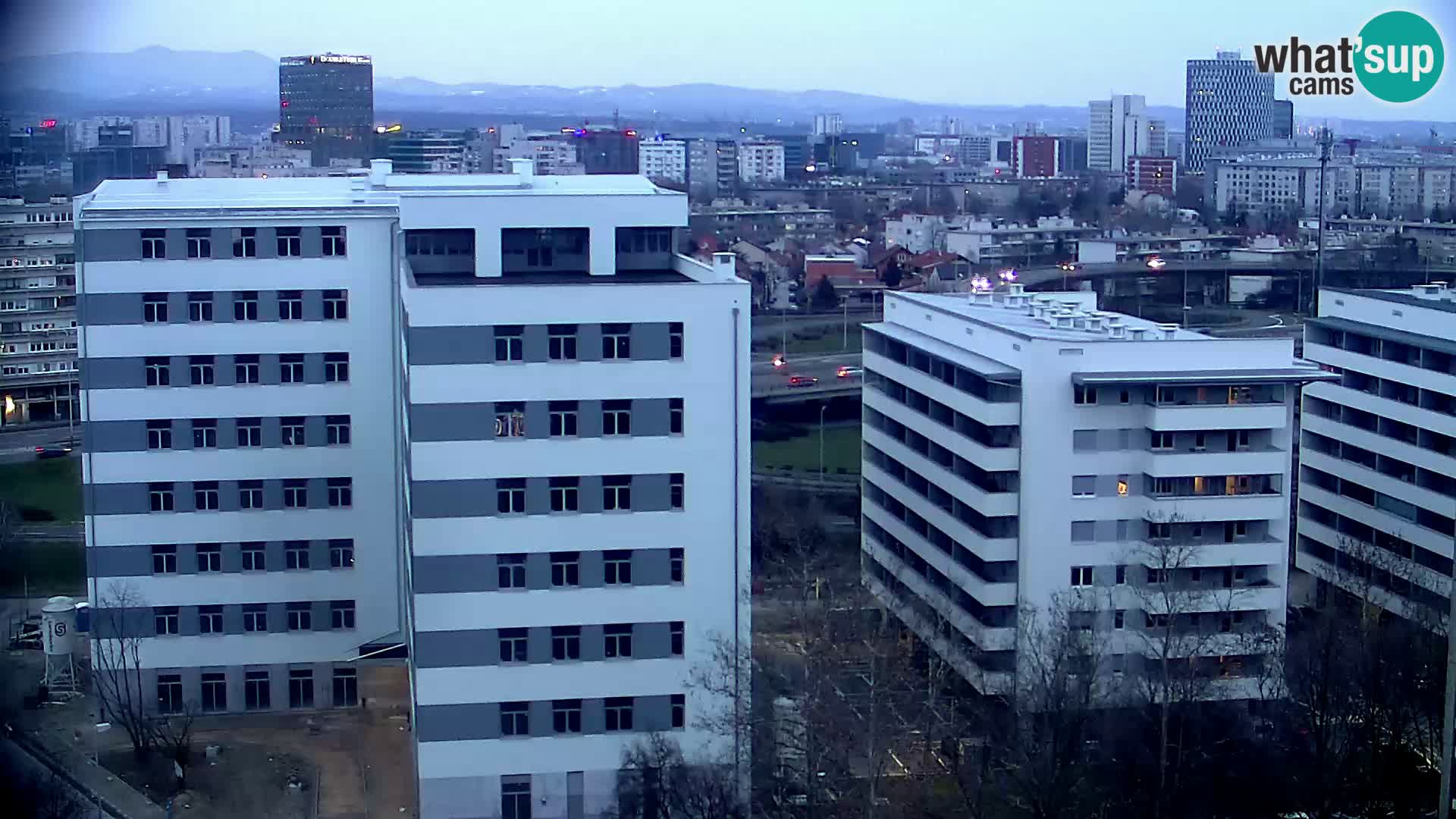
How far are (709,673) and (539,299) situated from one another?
1.05m

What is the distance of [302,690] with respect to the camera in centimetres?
576

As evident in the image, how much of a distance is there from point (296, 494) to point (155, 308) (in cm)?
74

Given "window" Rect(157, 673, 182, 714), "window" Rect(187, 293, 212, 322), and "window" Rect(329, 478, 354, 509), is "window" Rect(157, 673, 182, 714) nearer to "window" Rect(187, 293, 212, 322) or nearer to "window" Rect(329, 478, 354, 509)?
"window" Rect(329, 478, 354, 509)

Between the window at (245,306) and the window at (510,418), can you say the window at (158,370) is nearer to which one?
the window at (245,306)

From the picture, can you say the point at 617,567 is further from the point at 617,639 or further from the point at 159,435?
the point at 159,435

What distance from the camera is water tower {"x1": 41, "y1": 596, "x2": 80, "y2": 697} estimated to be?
19.1 feet

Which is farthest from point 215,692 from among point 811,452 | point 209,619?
point 811,452

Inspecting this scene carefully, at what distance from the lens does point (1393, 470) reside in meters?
6.80

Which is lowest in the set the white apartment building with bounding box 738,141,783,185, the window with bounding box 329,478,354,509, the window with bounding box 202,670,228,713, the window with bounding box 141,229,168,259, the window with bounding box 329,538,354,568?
the window with bounding box 202,670,228,713

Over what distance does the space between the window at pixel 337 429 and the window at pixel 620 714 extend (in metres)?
1.66

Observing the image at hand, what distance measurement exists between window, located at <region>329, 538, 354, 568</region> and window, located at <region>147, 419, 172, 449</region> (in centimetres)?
61

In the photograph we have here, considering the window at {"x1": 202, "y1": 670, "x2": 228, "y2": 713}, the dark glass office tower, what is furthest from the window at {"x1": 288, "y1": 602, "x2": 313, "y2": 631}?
the dark glass office tower

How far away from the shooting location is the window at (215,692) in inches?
224

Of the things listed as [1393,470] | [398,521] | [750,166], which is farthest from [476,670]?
[750,166]
